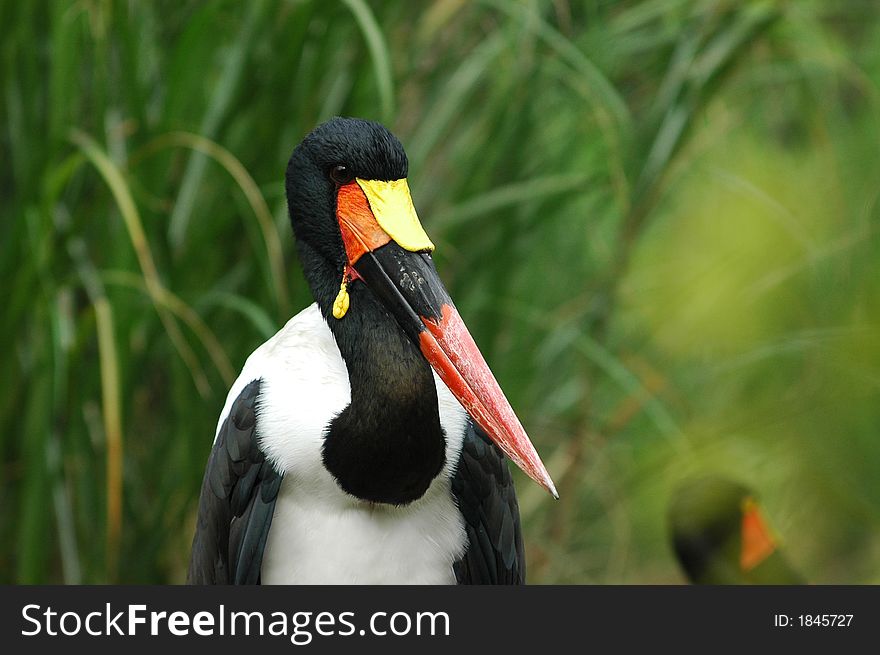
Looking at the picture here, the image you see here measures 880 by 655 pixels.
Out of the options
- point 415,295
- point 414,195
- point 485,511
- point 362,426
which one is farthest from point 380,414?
point 414,195

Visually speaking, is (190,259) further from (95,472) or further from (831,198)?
(831,198)

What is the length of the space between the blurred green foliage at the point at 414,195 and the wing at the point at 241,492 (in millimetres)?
287

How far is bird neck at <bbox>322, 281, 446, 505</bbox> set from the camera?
1.33 metres

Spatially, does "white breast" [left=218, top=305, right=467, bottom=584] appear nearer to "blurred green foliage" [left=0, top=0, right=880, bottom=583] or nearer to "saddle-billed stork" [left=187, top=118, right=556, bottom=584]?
"saddle-billed stork" [left=187, top=118, right=556, bottom=584]

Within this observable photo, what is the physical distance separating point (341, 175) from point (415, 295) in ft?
0.59

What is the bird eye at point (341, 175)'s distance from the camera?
1.36 m

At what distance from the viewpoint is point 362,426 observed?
1.34 metres

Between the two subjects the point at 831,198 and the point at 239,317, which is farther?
the point at 831,198

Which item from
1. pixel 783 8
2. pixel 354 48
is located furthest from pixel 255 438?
pixel 783 8

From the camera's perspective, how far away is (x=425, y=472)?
1.39 metres

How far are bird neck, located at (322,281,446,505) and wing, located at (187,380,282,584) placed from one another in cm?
10

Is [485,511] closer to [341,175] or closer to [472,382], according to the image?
[472,382]

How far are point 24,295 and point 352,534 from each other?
2.37 ft

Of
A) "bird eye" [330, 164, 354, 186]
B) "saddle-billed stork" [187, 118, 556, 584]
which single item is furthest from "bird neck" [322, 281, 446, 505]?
"bird eye" [330, 164, 354, 186]
